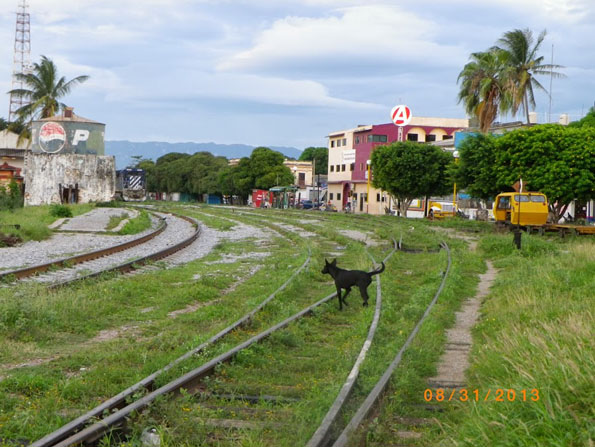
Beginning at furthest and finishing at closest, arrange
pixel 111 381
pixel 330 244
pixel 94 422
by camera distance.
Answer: pixel 330 244, pixel 111 381, pixel 94 422

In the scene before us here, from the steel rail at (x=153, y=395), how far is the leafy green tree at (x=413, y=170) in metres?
41.3

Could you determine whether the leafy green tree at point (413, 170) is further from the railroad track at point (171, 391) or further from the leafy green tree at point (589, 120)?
the railroad track at point (171, 391)

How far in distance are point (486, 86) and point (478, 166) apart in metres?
13.4

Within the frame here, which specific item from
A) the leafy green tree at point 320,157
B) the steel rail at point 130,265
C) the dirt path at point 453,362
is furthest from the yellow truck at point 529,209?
the leafy green tree at point 320,157

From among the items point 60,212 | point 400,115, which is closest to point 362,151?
point 400,115

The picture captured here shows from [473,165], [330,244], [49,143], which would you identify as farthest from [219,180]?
[330,244]

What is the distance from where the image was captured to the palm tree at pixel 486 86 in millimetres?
47344

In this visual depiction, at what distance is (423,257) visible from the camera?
→ 21766 mm

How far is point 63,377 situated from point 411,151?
44.6 metres

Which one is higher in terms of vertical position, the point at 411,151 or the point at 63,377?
the point at 411,151

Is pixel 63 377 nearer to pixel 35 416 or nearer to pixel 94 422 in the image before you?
pixel 35 416

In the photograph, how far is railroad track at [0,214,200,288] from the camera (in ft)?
45.0

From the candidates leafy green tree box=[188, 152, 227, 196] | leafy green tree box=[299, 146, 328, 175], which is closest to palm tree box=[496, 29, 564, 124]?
leafy green tree box=[188, 152, 227, 196]

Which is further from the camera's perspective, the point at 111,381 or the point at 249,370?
the point at 249,370
